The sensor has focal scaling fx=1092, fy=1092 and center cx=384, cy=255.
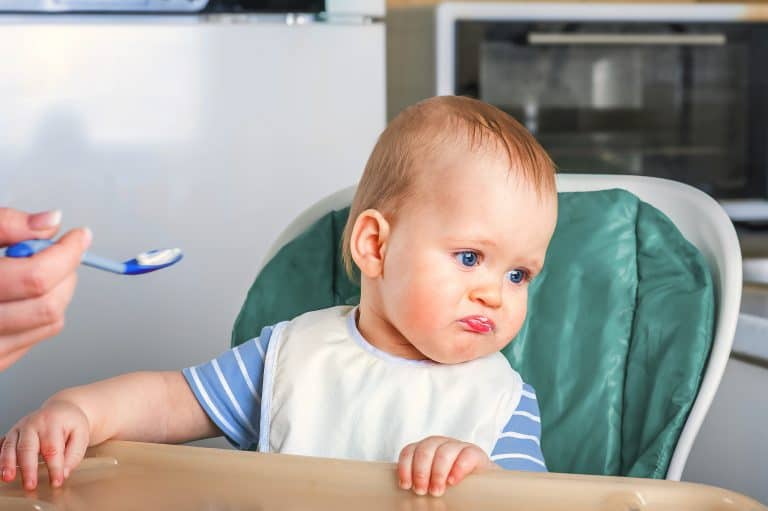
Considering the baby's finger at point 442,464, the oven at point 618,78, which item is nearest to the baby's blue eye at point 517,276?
the baby's finger at point 442,464

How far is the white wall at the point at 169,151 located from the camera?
1.84 meters

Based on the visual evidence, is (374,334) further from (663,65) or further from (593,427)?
(663,65)

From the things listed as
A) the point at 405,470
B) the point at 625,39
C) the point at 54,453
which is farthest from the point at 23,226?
the point at 625,39

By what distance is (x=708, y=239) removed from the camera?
1.09 metres

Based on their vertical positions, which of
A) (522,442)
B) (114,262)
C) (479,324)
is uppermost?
(114,262)

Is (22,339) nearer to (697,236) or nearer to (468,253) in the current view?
(468,253)

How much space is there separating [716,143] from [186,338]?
1.35m

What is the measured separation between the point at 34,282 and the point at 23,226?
5 cm

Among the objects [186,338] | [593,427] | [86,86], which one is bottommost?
[186,338]

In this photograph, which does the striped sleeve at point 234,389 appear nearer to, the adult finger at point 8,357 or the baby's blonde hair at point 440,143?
the baby's blonde hair at point 440,143

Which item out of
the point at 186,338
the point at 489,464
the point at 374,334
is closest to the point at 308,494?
the point at 489,464

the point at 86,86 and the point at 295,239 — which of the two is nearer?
the point at 295,239

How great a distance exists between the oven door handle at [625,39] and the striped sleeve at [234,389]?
1.48m

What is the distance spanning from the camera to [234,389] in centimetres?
102
